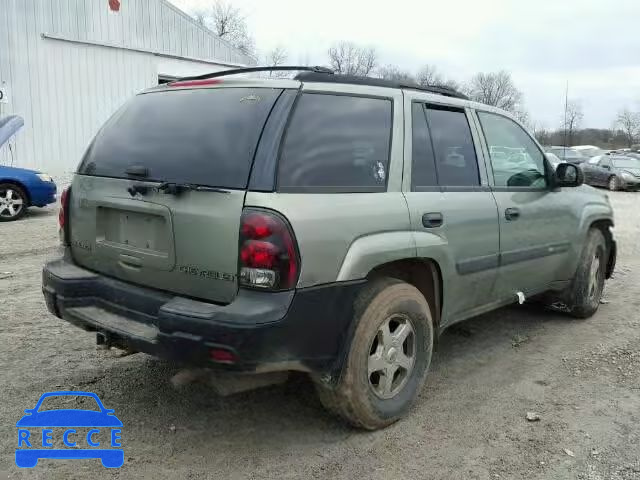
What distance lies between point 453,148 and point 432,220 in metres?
0.67

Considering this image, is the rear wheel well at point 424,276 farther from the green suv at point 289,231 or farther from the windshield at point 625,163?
the windshield at point 625,163

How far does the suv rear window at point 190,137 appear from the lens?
282 centimetres

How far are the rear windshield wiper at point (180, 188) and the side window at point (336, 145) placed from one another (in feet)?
1.11

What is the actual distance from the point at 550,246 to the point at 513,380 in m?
1.21

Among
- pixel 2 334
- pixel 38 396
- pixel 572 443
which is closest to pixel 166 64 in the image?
pixel 2 334

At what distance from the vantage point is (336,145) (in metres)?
3.07

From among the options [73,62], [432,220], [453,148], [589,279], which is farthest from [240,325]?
[73,62]

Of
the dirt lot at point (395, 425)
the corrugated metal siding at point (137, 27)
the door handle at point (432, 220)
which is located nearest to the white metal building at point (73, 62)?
the corrugated metal siding at point (137, 27)

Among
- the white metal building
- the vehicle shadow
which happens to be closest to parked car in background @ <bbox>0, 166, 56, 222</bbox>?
the vehicle shadow

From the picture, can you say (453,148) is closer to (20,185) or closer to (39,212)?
(20,185)

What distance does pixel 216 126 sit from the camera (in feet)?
9.62

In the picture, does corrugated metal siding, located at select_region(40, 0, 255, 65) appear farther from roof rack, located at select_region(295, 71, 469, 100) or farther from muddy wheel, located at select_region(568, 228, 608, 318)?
muddy wheel, located at select_region(568, 228, 608, 318)

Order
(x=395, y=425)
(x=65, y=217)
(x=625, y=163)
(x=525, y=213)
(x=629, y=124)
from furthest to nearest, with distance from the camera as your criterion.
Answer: (x=629, y=124) → (x=625, y=163) → (x=525, y=213) → (x=65, y=217) → (x=395, y=425)

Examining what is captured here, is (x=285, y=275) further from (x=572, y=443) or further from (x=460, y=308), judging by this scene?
(x=572, y=443)
